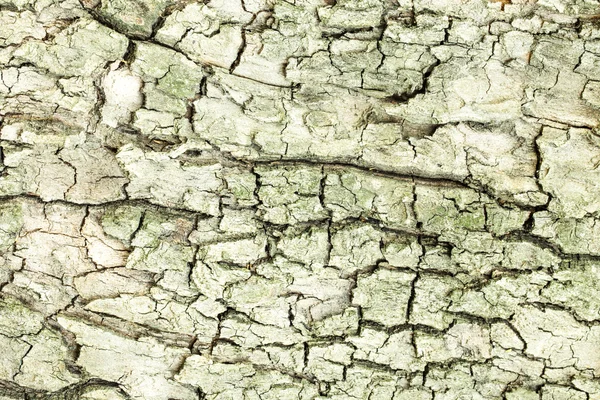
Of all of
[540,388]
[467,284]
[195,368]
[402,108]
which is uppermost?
[402,108]

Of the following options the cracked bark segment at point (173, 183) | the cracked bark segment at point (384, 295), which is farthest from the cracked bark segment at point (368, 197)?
the cracked bark segment at point (173, 183)

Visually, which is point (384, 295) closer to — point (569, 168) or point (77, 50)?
point (569, 168)

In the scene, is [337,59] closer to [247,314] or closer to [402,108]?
[402,108]

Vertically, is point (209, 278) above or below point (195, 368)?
above

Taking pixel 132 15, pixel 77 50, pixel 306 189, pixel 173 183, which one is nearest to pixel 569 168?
pixel 306 189

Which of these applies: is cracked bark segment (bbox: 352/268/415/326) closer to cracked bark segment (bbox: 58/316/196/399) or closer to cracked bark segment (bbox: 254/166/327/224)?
cracked bark segment (bbox: 254/166/327/224)

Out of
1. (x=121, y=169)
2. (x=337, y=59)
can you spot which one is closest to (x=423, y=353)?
(x=337, y=59)

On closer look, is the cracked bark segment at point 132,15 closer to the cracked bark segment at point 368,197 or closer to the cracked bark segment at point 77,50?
the cracked bark segment at point 77,50

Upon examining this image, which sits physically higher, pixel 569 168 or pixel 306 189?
pixel 569 168
